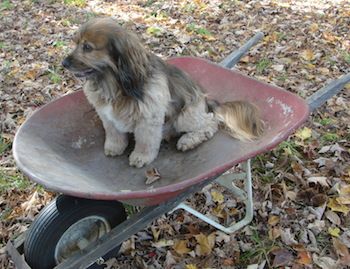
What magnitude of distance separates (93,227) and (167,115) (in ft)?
3.06

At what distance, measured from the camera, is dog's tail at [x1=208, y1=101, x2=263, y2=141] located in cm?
285

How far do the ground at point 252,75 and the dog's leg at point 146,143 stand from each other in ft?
2.24

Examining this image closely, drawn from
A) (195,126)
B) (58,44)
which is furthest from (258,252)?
(58,44)

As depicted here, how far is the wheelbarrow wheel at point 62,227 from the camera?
2420mm

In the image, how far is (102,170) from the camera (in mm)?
2922

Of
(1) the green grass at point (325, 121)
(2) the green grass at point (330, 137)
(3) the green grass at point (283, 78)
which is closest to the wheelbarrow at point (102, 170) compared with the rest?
(2) the green grass at point (330, 137)

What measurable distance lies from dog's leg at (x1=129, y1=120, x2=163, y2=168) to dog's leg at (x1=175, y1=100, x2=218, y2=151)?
0.73 feet

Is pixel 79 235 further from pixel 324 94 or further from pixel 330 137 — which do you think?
pixel 330 137

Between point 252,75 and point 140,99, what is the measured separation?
2867mm

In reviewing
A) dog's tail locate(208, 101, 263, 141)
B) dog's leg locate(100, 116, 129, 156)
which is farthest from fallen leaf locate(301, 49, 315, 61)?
dog's leg locate(100, 116, 129, 156)

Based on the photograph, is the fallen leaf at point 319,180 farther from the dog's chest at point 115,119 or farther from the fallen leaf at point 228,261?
the dog's chest at point 115,119

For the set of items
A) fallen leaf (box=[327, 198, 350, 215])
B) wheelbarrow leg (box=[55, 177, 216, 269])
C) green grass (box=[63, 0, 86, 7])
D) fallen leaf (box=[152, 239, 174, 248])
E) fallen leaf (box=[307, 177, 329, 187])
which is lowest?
green grass (box=[63, 0, 86, 7])

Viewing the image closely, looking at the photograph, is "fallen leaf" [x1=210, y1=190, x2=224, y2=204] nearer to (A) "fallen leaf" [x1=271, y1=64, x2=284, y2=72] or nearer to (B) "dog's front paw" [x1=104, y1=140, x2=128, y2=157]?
(B) "dog's front paw" [x1=104, y1=140, x2=128, y2=157]

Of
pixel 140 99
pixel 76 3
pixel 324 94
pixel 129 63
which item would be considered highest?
pixel 129 63
